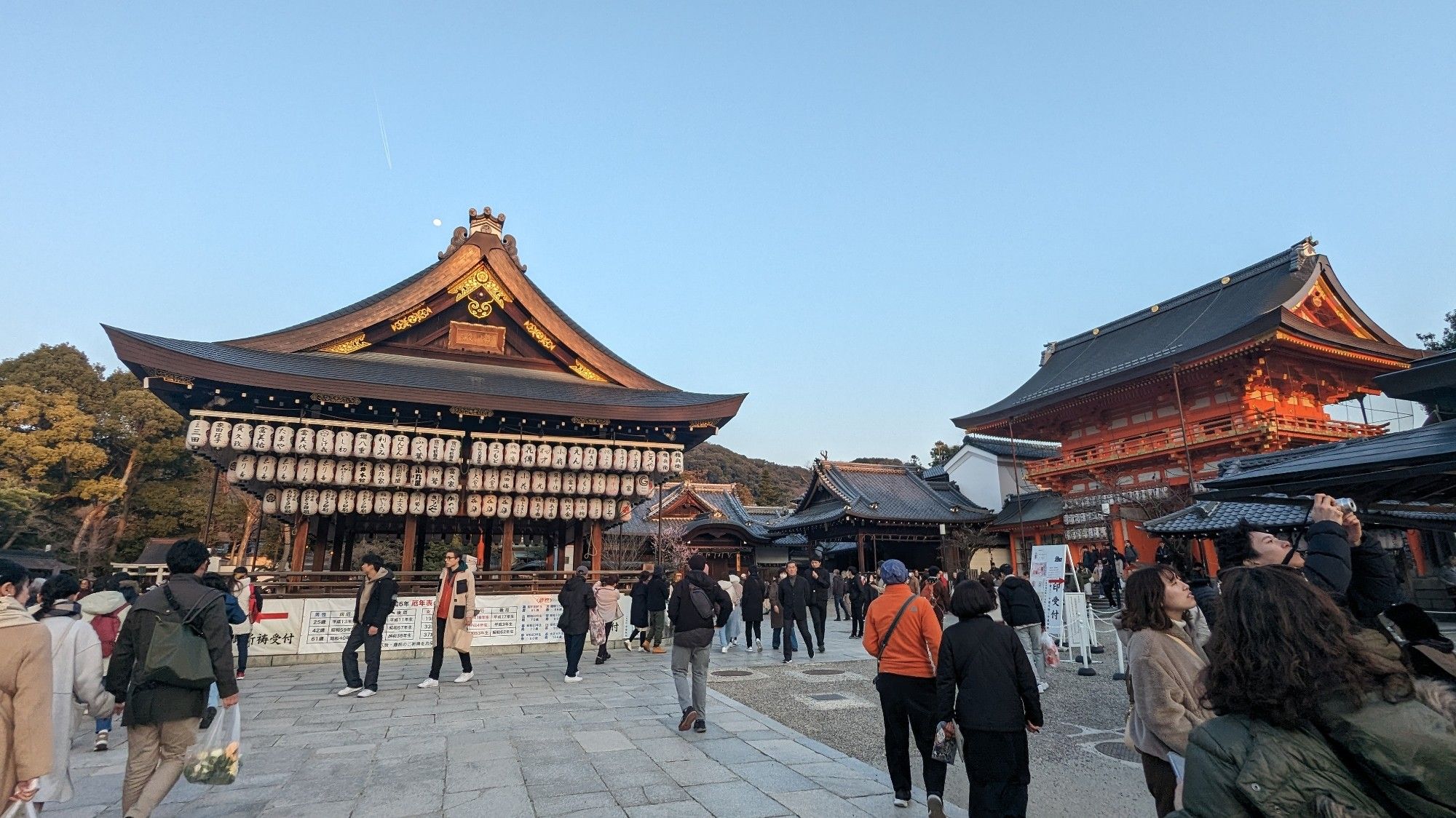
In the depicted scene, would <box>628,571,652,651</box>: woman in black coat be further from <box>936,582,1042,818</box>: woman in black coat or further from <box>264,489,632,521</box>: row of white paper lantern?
<box>936,582,1042,818</box>: woman in black coat

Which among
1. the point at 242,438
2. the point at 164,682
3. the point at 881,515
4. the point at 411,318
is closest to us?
the point at 164,682

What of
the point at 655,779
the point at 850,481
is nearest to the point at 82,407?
the point at 850,481

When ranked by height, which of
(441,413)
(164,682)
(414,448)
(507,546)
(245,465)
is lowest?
(164,682)

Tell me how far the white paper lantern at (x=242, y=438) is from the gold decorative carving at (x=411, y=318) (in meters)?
3.90

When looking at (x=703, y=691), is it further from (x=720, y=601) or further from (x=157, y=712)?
(x=157, y=712)

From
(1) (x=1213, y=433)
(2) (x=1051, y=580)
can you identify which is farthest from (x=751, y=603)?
→ (1) (x=1213, y=433)

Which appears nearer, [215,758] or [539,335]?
[215,758]

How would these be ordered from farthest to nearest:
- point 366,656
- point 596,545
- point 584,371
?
point 584,371
point 596,545
point 366,656

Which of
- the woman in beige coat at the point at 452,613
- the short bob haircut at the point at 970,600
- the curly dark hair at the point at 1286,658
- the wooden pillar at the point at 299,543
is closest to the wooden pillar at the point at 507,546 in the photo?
the wooden pillar at the point at 299,543

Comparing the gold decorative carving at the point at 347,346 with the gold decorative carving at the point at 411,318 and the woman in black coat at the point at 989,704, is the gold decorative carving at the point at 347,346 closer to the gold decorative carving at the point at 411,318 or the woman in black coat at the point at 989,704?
the gold decorative carving at the point at 411,318

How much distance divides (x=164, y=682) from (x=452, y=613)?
5702 millimetres

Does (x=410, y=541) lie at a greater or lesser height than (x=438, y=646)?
greater

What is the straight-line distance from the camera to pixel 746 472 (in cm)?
9125

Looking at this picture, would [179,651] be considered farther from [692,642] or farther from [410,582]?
[410,582]
